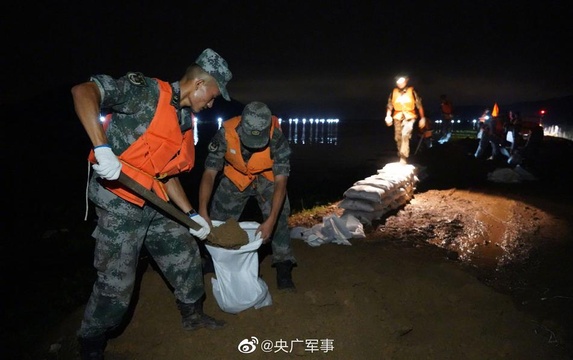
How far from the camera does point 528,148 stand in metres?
10.3

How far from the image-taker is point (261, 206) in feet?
11.0

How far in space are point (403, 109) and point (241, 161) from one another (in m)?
5.54

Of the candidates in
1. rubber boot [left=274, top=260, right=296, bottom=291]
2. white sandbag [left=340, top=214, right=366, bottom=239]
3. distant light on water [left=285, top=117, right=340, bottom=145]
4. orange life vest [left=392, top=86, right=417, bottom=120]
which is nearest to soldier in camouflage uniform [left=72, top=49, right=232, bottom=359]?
rubber boot [left=274, top=260, right=296, bottom=291]

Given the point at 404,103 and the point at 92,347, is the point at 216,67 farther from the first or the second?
the point at 404,103

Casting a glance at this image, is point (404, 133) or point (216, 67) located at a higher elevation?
point (216, 67)

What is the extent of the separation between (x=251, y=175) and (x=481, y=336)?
217cm

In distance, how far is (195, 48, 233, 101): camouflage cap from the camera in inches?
90.6

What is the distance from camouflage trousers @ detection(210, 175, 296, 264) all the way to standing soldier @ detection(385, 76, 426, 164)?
17.1ft

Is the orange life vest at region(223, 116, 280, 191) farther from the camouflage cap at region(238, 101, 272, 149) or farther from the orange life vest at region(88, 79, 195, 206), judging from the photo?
the orange life vest at region(88, 79, 195, 206)

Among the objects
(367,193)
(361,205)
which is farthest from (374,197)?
(361,205)

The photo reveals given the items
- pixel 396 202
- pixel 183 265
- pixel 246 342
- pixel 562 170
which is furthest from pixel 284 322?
pixel 562 170

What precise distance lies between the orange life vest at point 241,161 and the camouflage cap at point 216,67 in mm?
722

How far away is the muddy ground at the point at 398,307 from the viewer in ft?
8.41

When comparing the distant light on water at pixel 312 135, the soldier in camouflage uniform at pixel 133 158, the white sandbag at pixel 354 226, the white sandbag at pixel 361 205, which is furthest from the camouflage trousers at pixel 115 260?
the distant light on water at pixel 312 135
